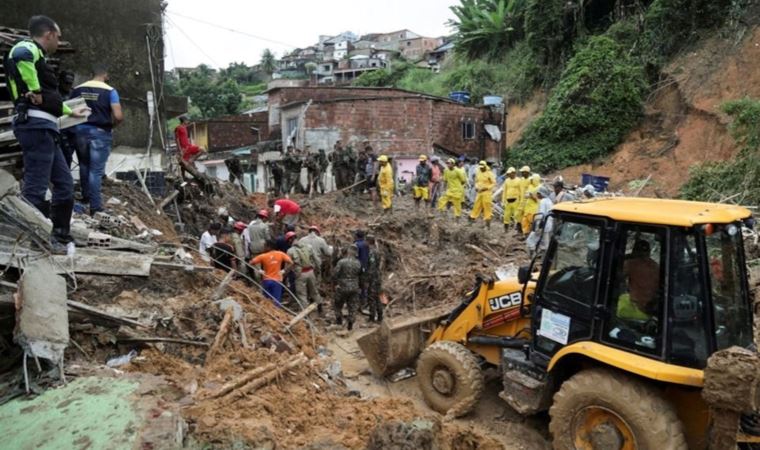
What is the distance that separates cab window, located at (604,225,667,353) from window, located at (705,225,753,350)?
389 millimetres

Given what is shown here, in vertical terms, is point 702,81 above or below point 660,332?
above

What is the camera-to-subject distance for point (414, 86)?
45906 millimetres

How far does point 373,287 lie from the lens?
10.4 metres

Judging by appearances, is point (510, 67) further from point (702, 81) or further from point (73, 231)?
point (73, 231)

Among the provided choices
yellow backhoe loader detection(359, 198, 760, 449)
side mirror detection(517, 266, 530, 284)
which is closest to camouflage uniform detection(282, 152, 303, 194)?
yellow backhoe loader detection(359, 198, 760, 449)

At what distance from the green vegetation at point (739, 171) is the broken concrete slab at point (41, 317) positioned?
54.4ft

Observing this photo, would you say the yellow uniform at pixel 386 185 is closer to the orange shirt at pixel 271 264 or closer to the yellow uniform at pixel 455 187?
the yellow uniform at pixel 455 187

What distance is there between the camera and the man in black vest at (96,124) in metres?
7.10

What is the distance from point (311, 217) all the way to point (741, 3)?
22.1 metres

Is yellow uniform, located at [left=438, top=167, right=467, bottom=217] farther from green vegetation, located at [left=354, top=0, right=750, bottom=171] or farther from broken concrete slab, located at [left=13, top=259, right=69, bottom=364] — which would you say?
green vegetation, located at [left=354, top=0, right=750, bottom=171]

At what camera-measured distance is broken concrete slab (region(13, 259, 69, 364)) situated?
13.4 ft

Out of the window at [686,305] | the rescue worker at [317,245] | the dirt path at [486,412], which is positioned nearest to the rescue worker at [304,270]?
the rescue worker at [317,245]

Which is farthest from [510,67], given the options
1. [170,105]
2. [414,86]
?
[170,105]

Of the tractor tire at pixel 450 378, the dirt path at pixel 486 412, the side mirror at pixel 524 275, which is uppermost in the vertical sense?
the side mirror at pixel 524 275
